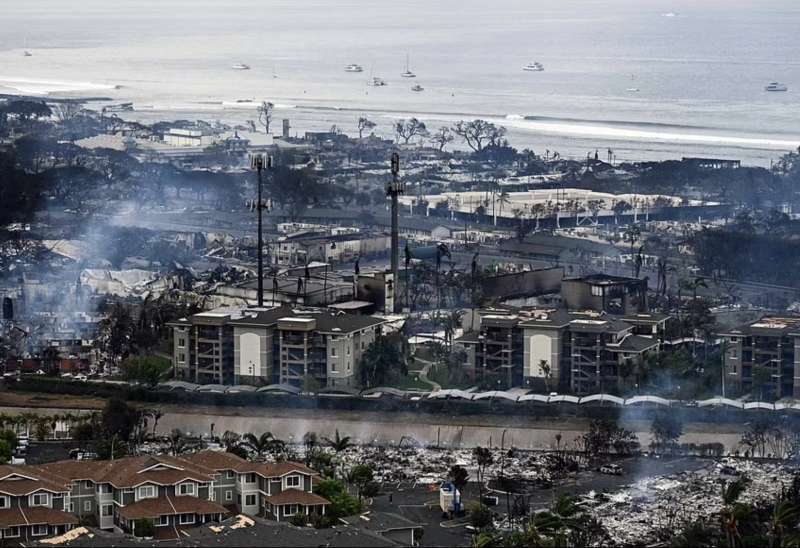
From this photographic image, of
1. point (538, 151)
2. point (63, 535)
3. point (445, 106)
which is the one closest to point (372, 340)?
point (63, 535)

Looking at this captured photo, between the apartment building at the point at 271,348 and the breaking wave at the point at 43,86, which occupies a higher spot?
the breaking wave at the point at 43,86

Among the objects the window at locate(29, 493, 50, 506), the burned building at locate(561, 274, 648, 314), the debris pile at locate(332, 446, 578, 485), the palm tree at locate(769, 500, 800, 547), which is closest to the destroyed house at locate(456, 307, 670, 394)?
the burned building at locate(561, 274, 648, 314)

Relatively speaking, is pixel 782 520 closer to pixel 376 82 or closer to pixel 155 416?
pixel 155 416

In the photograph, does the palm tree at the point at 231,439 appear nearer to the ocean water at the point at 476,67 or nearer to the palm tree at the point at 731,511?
the palm tree at the point at 731,511

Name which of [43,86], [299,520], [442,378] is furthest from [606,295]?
[43,86]

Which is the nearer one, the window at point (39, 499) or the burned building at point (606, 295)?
the window at point (39, 499)

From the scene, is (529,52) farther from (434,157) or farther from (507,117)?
(434,157)

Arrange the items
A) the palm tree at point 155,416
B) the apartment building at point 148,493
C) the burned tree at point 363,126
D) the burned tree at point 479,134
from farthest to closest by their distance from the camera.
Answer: the burned tree at point 363,126 < the burned tree at point 479,134 < the palm tree at point 155,416 < the apartment building at point 148,493

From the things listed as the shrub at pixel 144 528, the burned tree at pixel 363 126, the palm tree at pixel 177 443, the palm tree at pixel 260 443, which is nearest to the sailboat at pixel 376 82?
the burned tree at pixel 363 126
